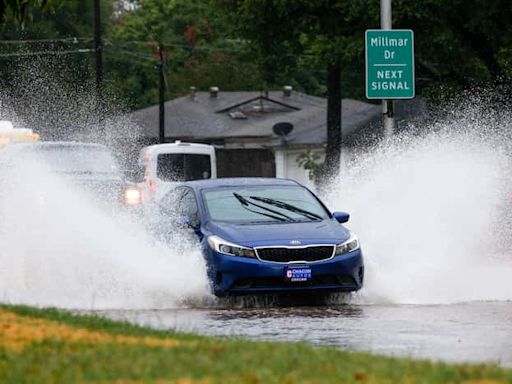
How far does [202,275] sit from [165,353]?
24.2ft

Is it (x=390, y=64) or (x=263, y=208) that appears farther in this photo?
(x=390, y=64)

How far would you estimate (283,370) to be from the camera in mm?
9242

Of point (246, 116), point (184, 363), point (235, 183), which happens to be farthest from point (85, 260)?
point (246, 116)

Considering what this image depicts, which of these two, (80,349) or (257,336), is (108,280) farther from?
(80,349)

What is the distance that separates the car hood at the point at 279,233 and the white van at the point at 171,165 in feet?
53.7

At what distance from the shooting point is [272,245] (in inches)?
671

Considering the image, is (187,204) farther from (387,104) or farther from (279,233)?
(387,104)

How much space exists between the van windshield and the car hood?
62.2 ft

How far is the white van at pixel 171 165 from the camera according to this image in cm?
3578

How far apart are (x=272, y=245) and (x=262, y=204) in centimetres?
147

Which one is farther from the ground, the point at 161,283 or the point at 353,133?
the point at 353,133

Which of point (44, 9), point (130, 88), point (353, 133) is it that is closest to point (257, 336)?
point (44, 9)

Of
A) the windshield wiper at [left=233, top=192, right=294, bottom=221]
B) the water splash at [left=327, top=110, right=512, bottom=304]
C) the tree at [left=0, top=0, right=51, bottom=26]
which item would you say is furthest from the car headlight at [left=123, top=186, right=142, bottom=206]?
the tree at [left=0, top=0, right=51, bottom=26]

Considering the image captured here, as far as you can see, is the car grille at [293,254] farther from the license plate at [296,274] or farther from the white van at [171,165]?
the white van at [171,165]
